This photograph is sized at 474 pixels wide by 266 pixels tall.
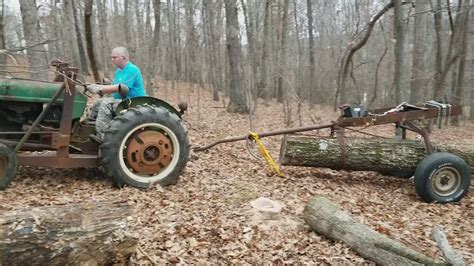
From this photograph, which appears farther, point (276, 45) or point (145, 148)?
point (276, 45)

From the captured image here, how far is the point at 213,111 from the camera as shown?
16297 mm

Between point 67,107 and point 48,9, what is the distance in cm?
2361

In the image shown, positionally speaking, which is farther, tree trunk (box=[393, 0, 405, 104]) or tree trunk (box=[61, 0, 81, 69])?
tree trunk (box=[61, 0, 81, 69])

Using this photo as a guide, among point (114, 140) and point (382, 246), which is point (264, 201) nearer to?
point (382, 246)

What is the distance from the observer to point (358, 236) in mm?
3998

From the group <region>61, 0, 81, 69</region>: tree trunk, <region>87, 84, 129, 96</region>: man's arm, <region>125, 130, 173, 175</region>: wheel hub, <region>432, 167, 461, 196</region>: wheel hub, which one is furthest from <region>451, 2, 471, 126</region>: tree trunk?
<region>61, 0, 81, 69</region>: tree trunk

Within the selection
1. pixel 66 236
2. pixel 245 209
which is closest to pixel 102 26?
pixel 245 209

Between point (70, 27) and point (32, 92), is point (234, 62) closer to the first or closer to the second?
point (70, 27)

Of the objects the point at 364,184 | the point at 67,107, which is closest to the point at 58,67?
the point at 67,107

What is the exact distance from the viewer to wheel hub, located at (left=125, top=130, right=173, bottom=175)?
514 cm

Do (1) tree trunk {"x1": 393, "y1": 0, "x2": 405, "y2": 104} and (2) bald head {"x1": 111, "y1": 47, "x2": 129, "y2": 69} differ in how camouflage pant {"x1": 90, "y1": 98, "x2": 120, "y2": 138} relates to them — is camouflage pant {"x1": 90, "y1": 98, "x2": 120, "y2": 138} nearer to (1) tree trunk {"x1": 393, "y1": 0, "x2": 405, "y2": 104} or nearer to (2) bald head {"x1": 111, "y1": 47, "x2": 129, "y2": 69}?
(2) bald head {"x1": 111, "y1": 47, "x2": 129, "y2": 69}

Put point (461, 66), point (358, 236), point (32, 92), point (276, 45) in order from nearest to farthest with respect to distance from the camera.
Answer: point (358, 236)
point (32, 92)
point (461, 66)
point (276, 45)

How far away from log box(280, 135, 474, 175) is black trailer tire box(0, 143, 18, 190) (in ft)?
12.1

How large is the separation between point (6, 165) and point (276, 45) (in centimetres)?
1793
